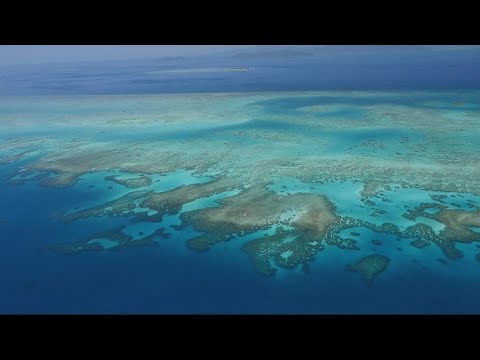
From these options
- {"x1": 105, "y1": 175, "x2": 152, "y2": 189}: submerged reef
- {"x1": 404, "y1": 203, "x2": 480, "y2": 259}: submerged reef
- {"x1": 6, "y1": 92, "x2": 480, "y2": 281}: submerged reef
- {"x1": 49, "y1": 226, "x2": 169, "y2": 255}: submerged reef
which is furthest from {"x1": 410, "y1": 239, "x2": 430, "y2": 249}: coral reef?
{"x1": 105, "y1": 175, "x2": 152, "y2": 189}: submerged reef

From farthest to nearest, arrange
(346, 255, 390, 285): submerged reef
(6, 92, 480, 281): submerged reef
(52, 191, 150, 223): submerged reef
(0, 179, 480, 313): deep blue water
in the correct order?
(52, 191, 150, 223): submerged reef
(6, 92, 480, 281): submerged reef
(346, 255, 390, 285): submerged reef
(0, 179, 480, 313): deep blue water

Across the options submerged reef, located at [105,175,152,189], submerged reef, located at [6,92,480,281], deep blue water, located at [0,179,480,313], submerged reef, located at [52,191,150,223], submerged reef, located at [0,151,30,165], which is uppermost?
submerged reef, located at [0,151,30,165]

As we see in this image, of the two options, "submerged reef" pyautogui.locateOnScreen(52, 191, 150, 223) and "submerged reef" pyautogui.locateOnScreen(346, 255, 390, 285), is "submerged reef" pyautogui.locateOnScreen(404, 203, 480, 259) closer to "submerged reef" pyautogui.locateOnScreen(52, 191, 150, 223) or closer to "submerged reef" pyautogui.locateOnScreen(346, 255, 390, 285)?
"submerged reef" pyautogui.locateOnScreen(346, 255, 390, 285)

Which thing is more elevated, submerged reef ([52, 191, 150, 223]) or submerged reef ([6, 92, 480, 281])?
submerged reef ([52, 191, 150, 223])

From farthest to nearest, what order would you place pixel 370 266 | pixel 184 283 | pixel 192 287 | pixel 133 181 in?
1. pixel 133 181
2. pixel 370 266
3. pixel 184 283
4. pixel 192 287

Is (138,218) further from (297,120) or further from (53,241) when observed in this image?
(297,120)

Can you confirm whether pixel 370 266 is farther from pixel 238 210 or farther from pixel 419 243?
pixel 238 210

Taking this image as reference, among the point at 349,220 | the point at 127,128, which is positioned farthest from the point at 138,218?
the point at 127,128

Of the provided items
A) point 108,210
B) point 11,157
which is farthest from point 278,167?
point 11,157
